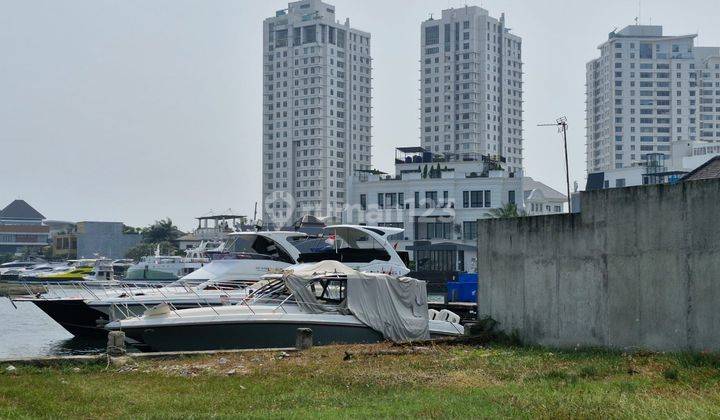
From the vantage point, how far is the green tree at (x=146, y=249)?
149 metres

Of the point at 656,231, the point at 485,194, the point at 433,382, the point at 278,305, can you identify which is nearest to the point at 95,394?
the point at 433,382

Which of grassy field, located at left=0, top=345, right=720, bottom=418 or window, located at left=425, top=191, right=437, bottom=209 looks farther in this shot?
window, located at left=425, top=191, right=437, bottom=209

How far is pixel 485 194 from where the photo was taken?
9125 centimetres

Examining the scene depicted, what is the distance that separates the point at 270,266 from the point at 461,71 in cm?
14691

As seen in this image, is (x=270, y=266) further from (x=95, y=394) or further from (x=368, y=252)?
(x=95, y=394)

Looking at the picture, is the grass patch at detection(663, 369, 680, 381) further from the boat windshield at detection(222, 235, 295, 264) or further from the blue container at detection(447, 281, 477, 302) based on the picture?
the blue container at detection(447, 281, 477, 302)

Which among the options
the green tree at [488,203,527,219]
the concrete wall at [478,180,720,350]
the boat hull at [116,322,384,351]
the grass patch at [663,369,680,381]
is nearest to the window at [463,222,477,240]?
the green tree at [488,203,527,219]

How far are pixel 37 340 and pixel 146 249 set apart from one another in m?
115

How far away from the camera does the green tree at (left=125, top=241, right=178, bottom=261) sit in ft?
488

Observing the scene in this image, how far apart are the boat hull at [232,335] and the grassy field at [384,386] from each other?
5865 millimetres

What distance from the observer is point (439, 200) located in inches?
3644

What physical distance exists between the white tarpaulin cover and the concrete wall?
16.9ft

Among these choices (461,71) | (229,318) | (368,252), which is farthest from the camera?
(461,71)

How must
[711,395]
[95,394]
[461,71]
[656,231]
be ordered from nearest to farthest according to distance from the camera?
[711,395], [95,394], [656,231], [461,71]
